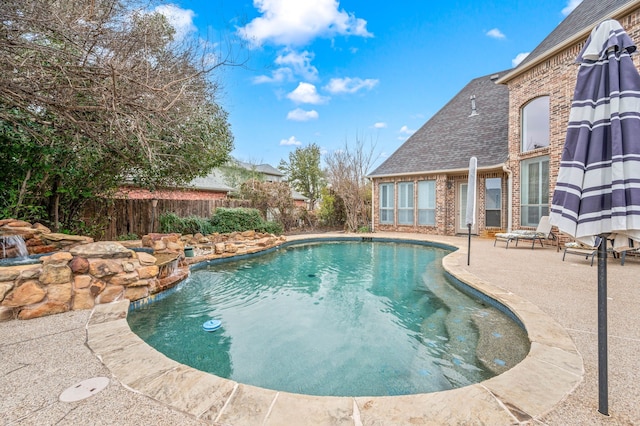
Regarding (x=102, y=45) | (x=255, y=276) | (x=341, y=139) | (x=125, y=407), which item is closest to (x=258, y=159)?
(x=341, y=139)

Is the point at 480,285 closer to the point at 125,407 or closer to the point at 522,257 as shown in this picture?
the point at 522,257

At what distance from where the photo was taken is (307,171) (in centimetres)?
2478

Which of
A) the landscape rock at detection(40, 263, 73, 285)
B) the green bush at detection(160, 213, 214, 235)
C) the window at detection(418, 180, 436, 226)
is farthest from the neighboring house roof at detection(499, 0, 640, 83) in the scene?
the green bush at detection(160, 213, 214, 235)

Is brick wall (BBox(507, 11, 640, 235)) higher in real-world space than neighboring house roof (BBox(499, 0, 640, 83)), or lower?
lower

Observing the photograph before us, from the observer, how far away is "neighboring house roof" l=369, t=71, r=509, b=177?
38.6 ft

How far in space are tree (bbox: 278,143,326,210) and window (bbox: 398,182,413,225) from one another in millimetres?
11197

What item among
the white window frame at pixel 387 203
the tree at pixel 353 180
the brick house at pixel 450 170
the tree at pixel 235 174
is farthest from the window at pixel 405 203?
the tree at pixel 235 174

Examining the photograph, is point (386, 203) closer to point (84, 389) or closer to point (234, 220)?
point (234, 220)

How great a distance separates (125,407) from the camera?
5.96 ft

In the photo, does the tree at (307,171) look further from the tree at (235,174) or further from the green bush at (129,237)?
the green bush at (129,237)

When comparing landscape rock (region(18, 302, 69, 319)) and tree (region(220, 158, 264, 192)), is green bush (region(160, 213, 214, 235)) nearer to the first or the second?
landscape rock (region(18, 302, 69, 319))

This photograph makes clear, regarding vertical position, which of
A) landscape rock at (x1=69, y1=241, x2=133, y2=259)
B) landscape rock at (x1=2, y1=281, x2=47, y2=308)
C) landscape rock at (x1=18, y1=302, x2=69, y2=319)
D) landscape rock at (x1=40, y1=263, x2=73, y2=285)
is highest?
landscape rock at (x1=69, y1=241, x2=133, y2=259)

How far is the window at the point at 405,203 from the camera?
13562 millimetres

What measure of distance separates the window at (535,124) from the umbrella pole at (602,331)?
9177 millimetres
